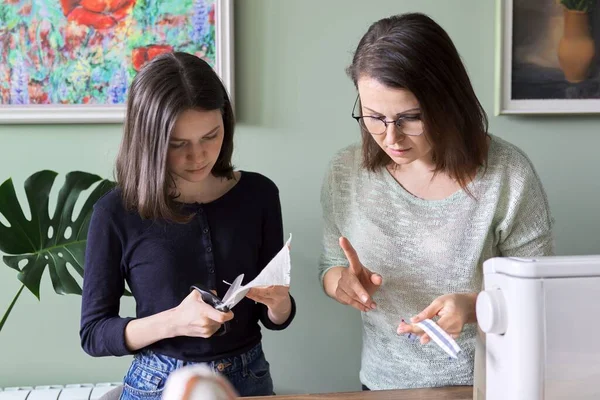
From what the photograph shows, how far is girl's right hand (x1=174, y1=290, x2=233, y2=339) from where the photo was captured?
3.69ft

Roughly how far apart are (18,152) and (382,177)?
95 centimetres

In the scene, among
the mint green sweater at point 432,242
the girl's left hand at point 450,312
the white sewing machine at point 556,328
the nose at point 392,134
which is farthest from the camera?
the mint green sweater at point 432,242

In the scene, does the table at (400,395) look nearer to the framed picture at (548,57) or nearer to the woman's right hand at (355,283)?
the woman's right hand at (355,283)

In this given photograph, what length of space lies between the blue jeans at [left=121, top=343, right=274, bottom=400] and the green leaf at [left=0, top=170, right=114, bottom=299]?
0.82ft

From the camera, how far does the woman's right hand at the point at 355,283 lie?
121 centimetres

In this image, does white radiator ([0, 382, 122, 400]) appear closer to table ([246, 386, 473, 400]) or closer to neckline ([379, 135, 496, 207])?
table ([246, 386, 473, 400])

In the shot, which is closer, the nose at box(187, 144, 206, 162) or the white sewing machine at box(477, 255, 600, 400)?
the white sewing machine at box(477, 255, 600, 400)

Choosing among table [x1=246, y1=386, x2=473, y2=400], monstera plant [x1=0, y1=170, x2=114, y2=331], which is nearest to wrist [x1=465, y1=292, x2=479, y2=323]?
table [x1=246, y1=386, x2=473, y2=400]

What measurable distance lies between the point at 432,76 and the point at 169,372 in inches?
28.2

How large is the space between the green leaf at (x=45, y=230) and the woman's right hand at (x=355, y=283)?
0.55 metres

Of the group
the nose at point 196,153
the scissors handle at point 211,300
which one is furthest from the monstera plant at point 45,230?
the scissors handle at point 211,300

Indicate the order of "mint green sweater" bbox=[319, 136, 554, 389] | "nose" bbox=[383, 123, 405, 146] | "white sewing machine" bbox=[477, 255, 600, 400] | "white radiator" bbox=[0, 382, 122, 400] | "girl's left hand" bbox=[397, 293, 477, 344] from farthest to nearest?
"white radiator" bbox=[0, 382, 122, 400], "mint green sweater" bbox=[319, 136, 554, 389], "nose" bbox=[383, 123, 405, 146], "girl's left hand" bbox=[397, 293, 477, 344], "white sewing machine" bbox=[477, 255, 600, 400]

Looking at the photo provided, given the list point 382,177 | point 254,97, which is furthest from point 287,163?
point 382,177

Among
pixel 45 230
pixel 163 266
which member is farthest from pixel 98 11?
pixel 163 266
